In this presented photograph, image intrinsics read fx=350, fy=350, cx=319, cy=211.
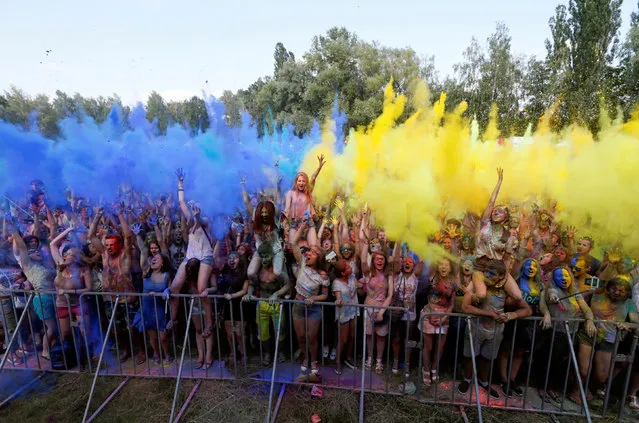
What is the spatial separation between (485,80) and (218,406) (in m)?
24.9

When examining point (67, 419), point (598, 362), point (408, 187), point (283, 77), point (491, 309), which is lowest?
point (67, 419)

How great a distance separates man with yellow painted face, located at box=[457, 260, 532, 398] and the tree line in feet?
47.6

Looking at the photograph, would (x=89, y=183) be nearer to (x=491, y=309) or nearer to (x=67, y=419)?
(x=67, y=419)

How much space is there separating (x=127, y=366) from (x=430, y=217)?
4.59 metres

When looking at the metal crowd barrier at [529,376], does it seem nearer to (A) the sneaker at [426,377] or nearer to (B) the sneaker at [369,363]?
(A) the sneaker at [426,377]

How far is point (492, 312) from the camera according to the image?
12.6 ft

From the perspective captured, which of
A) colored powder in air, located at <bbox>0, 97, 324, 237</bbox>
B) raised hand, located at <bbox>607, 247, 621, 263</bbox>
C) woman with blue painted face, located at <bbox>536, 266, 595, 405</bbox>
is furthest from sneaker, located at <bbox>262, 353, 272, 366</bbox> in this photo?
raised hand, located at <bbox>607, 247, 621, 263</bbox>

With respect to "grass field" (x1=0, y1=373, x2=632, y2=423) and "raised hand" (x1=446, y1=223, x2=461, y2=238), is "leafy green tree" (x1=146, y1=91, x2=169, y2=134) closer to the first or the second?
"grass field" (x1=0, y1=373, x2=632, y2=423)

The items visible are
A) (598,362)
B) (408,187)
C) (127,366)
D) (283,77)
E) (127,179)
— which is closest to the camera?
(598,362)

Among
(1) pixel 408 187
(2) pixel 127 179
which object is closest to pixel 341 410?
(1) pixel 408 187

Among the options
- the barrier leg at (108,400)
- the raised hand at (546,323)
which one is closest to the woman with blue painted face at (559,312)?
the raised hand at (546,323)

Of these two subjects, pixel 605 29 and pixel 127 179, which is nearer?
pixel 127 179

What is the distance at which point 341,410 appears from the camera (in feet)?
13.1

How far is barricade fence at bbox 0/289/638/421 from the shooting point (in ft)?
12.9
